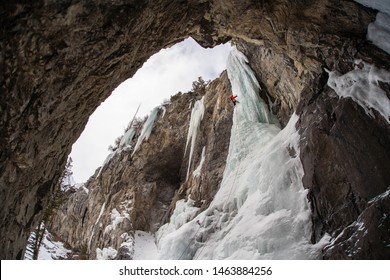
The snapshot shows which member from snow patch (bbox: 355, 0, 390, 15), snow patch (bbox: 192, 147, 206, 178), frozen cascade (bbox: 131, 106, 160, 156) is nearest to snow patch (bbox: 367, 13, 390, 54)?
snow patch (bbox: 355, 0, 390, 15)

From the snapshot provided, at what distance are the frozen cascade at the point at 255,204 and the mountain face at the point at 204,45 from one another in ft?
1.19

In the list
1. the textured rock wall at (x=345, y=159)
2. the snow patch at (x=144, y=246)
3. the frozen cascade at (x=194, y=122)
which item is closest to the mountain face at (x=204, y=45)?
the textured rock wall at (x=345, y=159)

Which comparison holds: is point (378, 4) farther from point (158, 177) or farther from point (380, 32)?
point (158, 177)

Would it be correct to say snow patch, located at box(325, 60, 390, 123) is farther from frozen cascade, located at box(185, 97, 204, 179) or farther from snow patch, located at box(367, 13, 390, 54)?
frozen cascade, located at box(185, 97, 204, 179)

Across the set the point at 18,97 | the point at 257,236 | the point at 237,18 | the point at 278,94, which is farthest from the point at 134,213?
the point at 18,97

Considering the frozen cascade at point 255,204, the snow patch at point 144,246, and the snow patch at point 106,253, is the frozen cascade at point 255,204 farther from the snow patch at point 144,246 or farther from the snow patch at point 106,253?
the snow patch at point 106,253

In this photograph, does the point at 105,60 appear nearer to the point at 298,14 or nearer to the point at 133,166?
the point at 298,14

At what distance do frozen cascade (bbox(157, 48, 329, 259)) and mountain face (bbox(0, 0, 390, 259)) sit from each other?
0.36m

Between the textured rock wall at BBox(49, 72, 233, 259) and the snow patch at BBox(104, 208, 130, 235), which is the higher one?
the textured rock wall at BBox(49, 72, 233, 259)

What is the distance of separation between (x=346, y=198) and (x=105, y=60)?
4.93 meters

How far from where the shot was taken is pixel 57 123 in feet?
17.8

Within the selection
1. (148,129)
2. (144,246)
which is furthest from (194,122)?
(144,246)

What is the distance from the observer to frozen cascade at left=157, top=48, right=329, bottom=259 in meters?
6.70

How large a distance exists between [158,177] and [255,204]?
9809 millimetres
